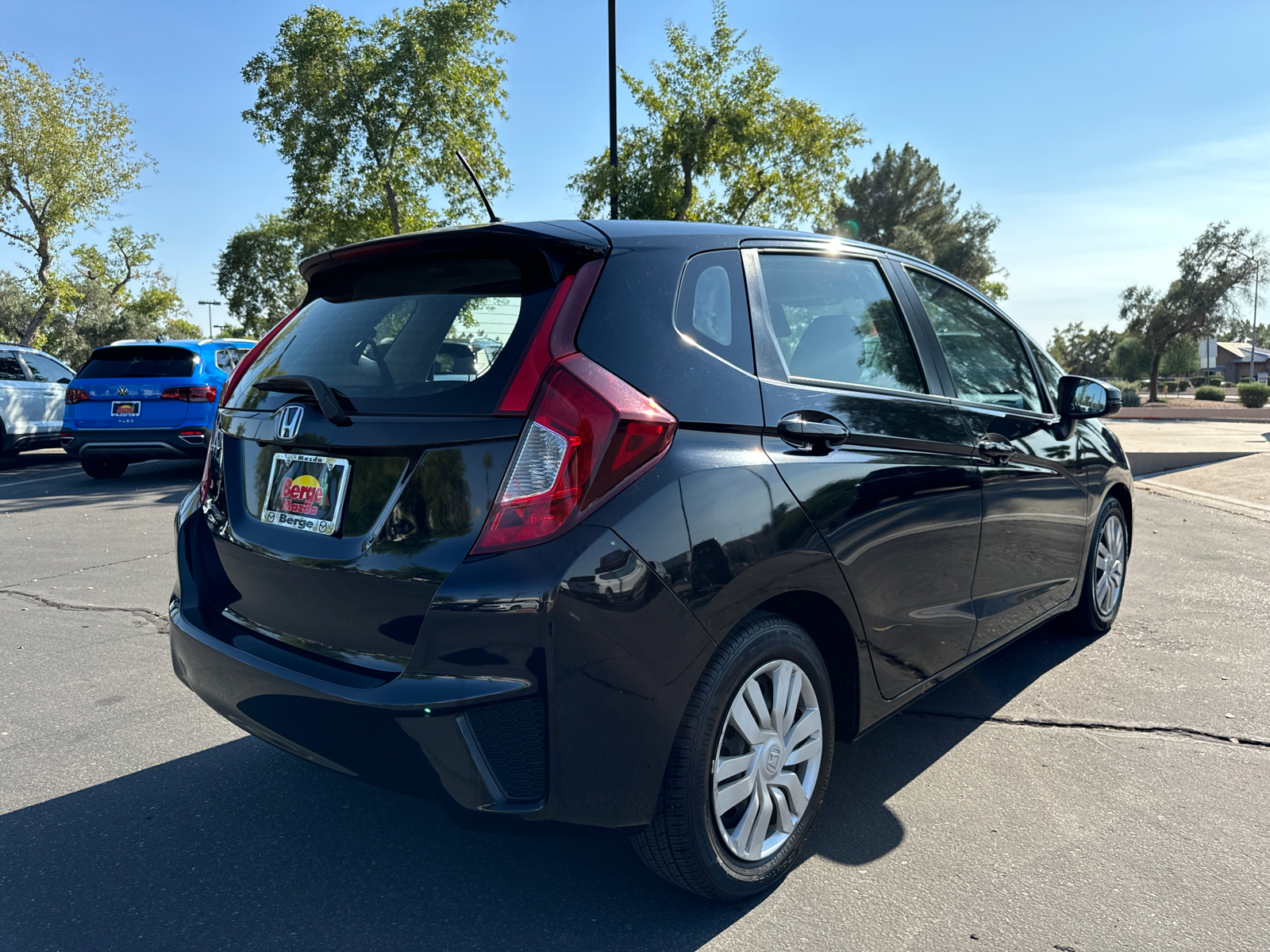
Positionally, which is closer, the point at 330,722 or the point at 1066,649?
A: the point at 330,722

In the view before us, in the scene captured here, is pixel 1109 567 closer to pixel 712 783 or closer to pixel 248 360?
pixel 712 783

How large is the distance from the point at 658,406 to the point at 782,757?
3.34 ft

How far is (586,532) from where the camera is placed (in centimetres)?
198

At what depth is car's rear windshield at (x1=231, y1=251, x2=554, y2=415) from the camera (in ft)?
7.17

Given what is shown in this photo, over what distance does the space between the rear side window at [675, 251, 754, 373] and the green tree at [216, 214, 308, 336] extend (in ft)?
146

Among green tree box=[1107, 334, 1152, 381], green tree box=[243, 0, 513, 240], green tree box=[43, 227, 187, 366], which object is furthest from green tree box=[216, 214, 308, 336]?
green tree box=[1107, 334, 1152, 381]

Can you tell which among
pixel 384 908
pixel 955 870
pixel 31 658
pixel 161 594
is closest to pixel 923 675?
pixel 955 870

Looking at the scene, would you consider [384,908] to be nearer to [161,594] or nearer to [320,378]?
[320,378]

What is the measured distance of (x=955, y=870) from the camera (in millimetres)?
2562

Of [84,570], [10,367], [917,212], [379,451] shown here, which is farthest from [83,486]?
[917,212]

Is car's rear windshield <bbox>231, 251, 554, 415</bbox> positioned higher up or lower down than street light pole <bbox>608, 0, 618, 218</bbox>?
lower down

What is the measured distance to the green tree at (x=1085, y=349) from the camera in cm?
9819

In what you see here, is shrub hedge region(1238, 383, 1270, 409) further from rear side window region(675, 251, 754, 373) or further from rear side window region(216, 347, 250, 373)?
rear side window region(675, 251, 754, 373)

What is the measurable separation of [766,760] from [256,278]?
46.7 metres
